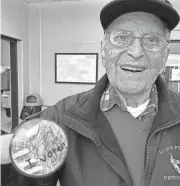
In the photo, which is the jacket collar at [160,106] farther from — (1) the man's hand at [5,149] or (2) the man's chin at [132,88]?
(1) the man's hand at [5,149]

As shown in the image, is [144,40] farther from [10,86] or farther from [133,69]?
[10,86]

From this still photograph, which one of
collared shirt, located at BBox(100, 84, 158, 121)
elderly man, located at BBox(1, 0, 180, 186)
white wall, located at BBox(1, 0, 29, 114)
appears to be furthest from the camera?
white wall, located at BBox(1, 0, 29, 114)

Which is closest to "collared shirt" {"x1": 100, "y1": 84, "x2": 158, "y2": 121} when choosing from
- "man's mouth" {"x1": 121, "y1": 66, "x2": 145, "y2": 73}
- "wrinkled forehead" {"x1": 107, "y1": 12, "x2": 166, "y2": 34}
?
"man's mouth" {"x1": 121, "y1": 66, "x2": 145, "y2": 73}

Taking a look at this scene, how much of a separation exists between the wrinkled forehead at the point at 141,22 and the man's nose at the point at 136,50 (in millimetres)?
45

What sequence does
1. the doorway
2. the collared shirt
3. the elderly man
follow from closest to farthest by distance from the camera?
the elderly man < the collared shirt < the doorway

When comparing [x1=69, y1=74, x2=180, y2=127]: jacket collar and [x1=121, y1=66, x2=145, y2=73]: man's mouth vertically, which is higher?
[x1=121, y1=66, x2=145, y2=73]: man's mouth

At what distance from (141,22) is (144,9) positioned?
5 cm

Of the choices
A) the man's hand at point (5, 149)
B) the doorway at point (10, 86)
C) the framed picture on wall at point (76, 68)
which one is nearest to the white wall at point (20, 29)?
the doorway at point (10, 86)

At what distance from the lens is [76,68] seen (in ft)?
11.8

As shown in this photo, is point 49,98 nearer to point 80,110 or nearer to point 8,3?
point 8,3

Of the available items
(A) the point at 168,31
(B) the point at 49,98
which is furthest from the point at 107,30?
(B) the point at 49,98

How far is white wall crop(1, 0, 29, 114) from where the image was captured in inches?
121

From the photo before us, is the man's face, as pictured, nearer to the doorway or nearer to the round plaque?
the round plaque

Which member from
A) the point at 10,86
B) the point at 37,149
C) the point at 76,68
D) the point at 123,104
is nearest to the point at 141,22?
the point at 123,104
